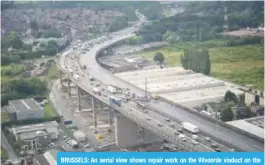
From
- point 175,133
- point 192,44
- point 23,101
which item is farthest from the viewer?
point 192,44

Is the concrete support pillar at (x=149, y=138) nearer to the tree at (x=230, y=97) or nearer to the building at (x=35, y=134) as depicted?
the building at (x=35, y=134)

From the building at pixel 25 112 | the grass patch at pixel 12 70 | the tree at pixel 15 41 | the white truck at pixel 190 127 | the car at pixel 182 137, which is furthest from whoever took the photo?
the tree at pixel 15 41

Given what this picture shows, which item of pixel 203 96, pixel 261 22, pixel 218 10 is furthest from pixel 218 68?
pixel 218 10

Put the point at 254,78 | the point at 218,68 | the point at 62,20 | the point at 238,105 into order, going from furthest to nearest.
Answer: the point at 62,20 → the point at 218,68 → the point at 254,78 → the point at 238,105

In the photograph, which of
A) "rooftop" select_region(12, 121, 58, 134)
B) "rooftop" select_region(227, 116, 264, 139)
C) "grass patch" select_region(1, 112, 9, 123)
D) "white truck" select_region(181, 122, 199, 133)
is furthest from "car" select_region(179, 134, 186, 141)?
"grass patch" select_region(1, 112, 9, 123)

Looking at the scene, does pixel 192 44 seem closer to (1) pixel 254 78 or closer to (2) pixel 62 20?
(1) pixel 254 78

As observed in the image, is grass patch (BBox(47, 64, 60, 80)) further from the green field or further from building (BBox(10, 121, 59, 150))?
building (BBox(10, 121, 59, 150))

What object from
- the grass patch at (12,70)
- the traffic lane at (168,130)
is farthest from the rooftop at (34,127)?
the grass patch at (12,70)
